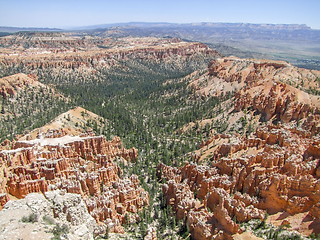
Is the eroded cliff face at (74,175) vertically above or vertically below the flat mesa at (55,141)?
below

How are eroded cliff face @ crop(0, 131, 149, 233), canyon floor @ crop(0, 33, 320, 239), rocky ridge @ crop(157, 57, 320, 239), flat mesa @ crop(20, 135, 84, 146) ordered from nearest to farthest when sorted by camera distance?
canyon floor @ crop(0, 33, 320, 239) → rocky ridge @ crop(157, 57, 320, 239) → eroded cliff face @ crop(0, 131, 149, 233) → flat mesa @ crop(20, 135, 84, 146)

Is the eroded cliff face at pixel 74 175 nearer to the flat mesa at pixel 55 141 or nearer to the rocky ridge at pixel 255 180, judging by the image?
the flat mesa at pixel 55 141

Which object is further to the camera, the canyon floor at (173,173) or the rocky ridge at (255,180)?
the rocky ridge at (255,180)

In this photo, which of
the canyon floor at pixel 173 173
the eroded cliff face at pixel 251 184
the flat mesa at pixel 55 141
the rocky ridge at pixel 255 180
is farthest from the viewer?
the flat mesa at pixel 55 141

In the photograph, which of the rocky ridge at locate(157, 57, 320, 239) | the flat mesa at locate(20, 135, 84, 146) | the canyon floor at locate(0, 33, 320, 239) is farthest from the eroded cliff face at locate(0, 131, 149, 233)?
the rocky ridge at locate(157, 57, 320, 239)

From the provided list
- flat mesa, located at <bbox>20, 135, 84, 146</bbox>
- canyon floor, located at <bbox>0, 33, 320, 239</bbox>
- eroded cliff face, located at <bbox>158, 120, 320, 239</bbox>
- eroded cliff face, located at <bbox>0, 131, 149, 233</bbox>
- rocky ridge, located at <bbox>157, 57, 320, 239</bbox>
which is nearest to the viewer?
canyon floor, located at <bbox>0, 33, 320, 239</bbox>

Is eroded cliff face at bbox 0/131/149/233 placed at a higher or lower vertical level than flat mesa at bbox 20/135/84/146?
lower

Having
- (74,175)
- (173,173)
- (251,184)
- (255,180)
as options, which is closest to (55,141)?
(74,175)

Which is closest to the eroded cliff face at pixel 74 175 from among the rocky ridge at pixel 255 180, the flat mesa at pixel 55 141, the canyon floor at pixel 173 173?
the flat mesa at pixel 55 141

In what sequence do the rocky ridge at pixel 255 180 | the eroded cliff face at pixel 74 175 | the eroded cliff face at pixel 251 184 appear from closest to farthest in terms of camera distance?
the rocky ridge at pixel 255 180
the eroded cliff face at pixel 251 184
the eroded cliff face at pixel 74 175

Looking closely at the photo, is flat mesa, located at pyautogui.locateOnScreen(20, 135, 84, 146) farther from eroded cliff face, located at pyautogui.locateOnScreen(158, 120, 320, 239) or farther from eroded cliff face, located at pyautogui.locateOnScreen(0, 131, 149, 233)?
eroded cliff face, located at pyautogui.locateOnScreen(158, 120, 320, 239)
